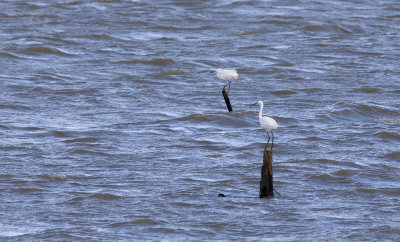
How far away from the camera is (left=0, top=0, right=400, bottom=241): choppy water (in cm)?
1091

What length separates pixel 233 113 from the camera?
16797mm

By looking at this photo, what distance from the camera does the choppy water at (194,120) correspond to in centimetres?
1091

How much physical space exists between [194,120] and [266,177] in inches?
213

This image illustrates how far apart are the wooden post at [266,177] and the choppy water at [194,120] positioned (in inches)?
7.3

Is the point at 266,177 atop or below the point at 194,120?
atop

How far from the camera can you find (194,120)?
1648cm

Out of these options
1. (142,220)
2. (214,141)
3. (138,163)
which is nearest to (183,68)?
(214,141)

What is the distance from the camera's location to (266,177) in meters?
11.2

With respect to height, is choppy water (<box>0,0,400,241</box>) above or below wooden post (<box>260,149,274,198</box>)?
below

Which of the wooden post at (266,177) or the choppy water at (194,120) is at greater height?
the wooden post at (266,177)

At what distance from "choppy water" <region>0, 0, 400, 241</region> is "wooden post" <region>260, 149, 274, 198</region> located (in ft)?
0.61

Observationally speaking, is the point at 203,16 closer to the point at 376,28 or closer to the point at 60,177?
the point at 376,28

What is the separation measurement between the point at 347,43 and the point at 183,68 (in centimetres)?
578

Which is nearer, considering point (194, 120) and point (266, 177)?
point (266, 177)
